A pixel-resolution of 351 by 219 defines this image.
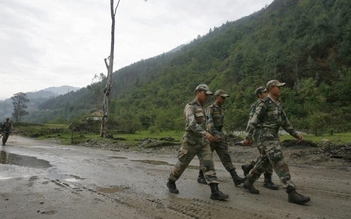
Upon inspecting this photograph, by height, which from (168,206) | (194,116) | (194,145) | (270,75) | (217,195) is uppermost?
(270,75)

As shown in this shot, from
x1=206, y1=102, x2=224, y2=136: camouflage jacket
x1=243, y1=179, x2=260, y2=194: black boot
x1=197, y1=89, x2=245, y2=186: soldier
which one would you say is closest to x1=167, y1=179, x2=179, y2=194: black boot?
x1=197, y1=89, x2=245, y2=186: soldier

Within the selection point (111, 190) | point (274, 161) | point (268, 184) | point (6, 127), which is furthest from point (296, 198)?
point (6, 127)

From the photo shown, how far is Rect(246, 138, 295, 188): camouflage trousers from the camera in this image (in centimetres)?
514

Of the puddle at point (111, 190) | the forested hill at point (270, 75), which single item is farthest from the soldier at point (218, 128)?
the forested hill at point (270, 75)

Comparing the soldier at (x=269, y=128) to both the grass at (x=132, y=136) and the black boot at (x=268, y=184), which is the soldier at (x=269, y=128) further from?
the grass at (x=132, y=136)

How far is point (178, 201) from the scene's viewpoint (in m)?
5.03

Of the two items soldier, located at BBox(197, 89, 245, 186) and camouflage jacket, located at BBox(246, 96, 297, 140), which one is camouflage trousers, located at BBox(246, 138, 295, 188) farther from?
soldier, located at BBox(197, 89, 245, 186)

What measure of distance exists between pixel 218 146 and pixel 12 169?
5.52 m

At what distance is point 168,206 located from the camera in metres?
4.71

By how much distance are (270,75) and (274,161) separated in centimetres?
6867

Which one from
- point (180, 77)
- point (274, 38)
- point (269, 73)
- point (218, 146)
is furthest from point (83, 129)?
point (180, 77)

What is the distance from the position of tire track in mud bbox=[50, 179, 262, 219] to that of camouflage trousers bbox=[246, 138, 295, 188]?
1.08 metres

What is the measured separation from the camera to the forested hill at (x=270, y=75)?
43.9m

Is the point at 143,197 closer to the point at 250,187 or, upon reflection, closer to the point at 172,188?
the point at 172,188
